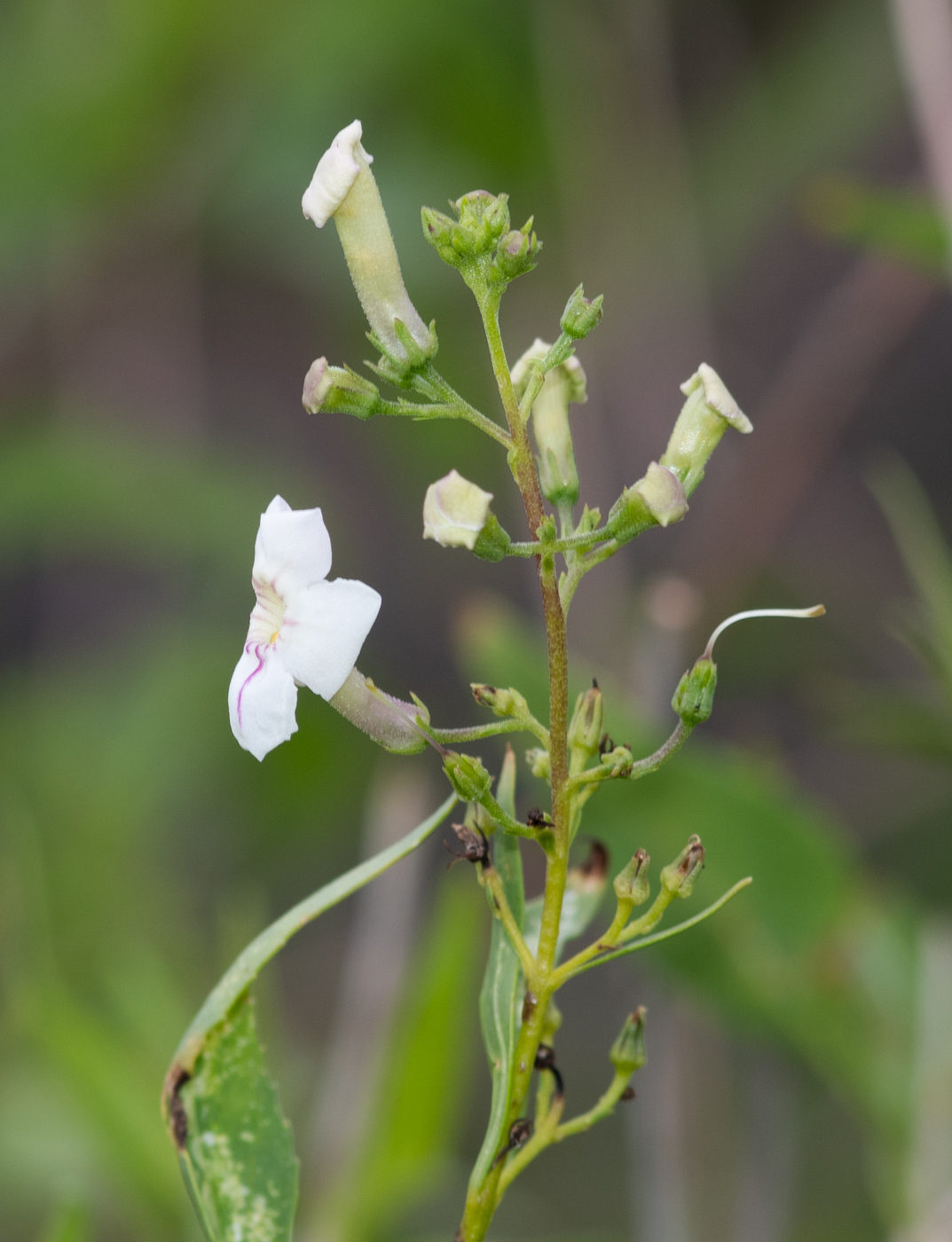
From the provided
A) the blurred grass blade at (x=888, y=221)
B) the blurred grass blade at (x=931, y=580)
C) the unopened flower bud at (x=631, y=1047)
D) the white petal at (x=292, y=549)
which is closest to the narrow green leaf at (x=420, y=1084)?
the blurred grass blade at (x=931, y=580)

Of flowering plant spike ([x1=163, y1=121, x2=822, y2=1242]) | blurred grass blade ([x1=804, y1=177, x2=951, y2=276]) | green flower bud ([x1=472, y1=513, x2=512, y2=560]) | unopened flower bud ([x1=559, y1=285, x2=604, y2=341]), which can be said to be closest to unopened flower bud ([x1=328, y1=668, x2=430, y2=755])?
flowering plant spike ([x1=163, y1=121, x2=822, y2=1242])

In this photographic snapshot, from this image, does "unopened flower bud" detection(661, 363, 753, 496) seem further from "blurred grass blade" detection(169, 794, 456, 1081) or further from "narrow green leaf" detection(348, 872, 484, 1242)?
"narrow green leaf" detection(348, 872, 484, 1242)

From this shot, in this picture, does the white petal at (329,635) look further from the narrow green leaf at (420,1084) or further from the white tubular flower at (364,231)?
the narrow green leaf at (420,1084)

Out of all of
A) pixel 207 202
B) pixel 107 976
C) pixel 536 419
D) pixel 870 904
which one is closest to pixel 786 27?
pixel 207 202

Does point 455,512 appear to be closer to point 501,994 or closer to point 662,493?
point 662,493

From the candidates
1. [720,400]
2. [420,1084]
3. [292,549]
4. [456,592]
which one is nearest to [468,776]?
[292,549]

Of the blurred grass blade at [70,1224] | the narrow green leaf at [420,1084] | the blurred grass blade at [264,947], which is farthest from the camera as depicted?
the narrow green leaf at [420,1084]

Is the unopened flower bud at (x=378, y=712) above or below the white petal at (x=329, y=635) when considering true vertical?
below
